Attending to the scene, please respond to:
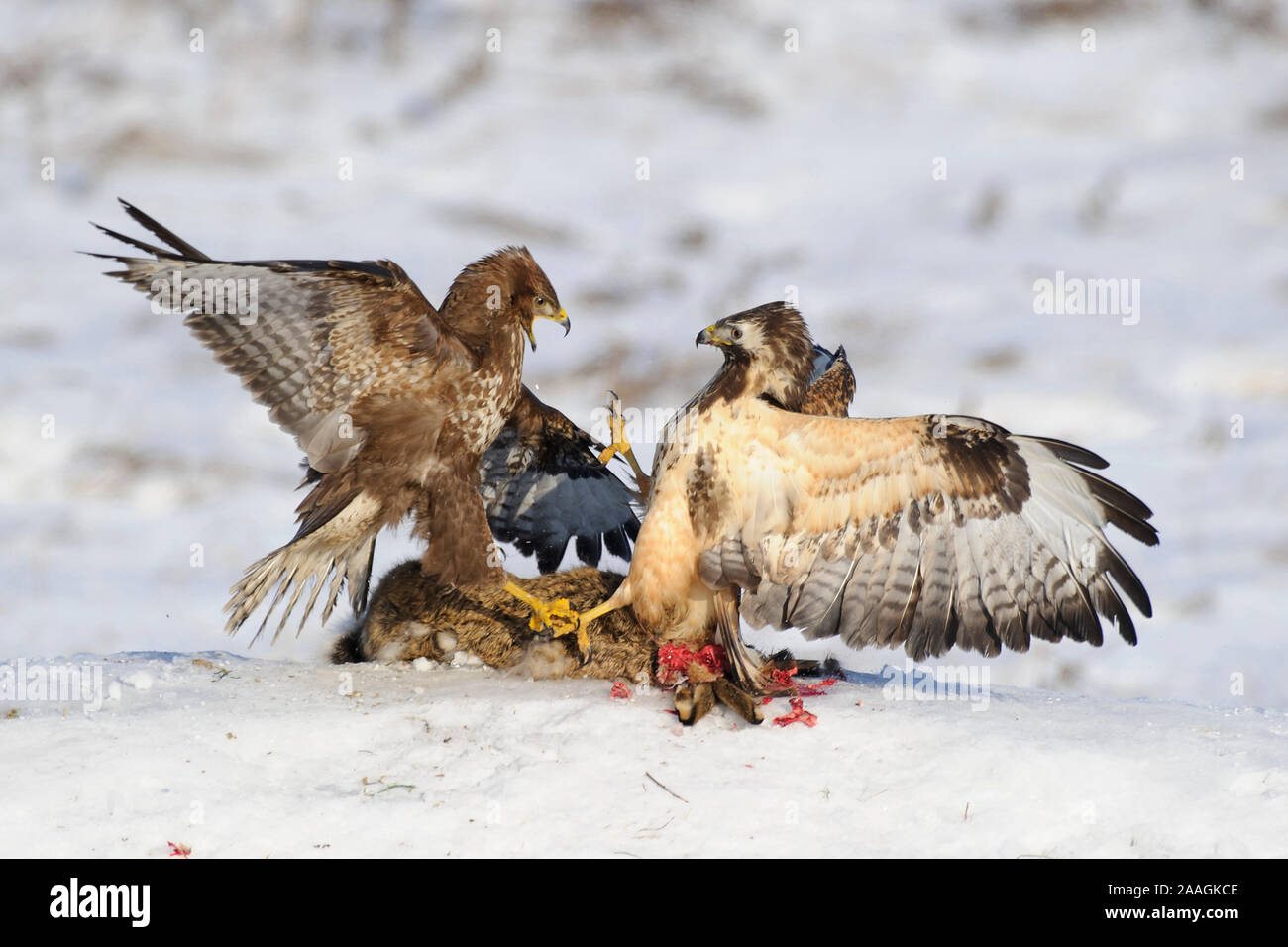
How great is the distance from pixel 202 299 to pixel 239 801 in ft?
7.86

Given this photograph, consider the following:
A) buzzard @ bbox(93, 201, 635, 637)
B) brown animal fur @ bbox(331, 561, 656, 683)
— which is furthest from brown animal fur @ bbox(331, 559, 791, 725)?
buzzard @ bbox(93, 201, 635, 637)

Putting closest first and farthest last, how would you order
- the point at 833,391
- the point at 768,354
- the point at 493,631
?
the point at 768,354, the point at 493,631, the point at 833,391

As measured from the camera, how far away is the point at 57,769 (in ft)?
14.2

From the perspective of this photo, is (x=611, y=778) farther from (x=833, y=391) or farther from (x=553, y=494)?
(x=833, y=391)

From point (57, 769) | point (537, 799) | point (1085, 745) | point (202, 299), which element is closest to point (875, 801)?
point (1085, 745)

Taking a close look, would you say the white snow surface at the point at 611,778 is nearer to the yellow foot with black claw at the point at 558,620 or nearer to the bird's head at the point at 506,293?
the yellow foot with black claw at the point at 558,620

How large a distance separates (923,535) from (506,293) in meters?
2.49

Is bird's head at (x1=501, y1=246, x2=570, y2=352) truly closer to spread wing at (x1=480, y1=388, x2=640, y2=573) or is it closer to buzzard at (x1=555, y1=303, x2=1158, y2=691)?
spread wing at (x1=480, y1=388, x2=640, y2=573)

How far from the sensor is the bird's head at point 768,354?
5496 millimetres

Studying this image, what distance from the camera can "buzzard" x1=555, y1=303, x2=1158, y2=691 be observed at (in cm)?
521

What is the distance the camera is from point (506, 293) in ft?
20.4

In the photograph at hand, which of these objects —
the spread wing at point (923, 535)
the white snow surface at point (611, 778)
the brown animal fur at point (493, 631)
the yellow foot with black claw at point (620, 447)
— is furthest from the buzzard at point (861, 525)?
the yellow foot with black claw at point (620, 447)

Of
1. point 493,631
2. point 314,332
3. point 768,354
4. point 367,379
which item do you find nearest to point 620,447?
point 768,354

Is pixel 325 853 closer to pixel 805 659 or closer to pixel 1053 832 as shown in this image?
pixel 1053 832
